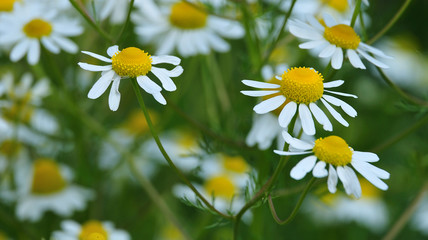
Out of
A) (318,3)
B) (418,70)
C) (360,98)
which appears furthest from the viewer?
(418,70)

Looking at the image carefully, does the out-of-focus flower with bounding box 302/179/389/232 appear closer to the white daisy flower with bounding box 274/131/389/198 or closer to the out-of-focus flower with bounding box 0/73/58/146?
the out-of-focus flower with bounding box 0/73/58/146

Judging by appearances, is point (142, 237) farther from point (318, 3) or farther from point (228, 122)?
point (318, 3)

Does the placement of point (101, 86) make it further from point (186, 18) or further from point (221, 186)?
point (221, 186)

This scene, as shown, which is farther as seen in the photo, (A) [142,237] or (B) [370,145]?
(B) [370,145]

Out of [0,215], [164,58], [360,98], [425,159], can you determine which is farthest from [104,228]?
[360,98]

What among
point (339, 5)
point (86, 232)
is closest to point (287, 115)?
point (86, 232)

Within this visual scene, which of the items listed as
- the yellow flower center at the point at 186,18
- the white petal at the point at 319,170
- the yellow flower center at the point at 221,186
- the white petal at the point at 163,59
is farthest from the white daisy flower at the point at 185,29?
the white petal at the point at 319,170

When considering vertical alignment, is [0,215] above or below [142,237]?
above

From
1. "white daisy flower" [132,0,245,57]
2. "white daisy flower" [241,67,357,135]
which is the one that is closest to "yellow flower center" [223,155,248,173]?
"white daisy flower" [132,0,245,57]
